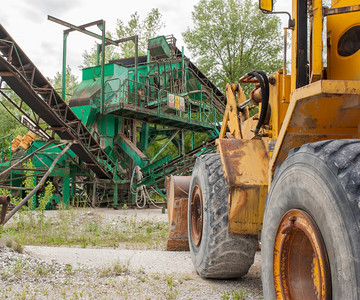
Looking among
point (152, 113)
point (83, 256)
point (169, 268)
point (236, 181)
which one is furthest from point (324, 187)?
point (152, 113)

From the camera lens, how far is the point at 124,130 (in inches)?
739

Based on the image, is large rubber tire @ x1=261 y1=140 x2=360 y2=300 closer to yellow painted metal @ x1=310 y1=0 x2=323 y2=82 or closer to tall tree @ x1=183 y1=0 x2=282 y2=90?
yellow painted metal @ x1=310 y1=0 x2=323 y2=82

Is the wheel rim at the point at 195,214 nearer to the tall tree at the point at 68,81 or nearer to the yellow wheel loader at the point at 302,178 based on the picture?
the yellow wheel loader at the point at 302,178

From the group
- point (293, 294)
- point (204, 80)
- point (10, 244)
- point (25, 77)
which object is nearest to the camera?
point (293, 294)

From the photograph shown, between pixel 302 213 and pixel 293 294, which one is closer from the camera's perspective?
pixel 302 213

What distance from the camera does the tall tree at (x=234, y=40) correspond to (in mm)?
31875

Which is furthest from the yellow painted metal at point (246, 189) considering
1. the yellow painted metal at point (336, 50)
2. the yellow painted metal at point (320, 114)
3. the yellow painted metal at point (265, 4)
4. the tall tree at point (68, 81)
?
the tall tree at point (68, 81)

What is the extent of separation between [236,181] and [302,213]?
145 centimetres

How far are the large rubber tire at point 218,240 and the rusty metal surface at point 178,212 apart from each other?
59.1 inches

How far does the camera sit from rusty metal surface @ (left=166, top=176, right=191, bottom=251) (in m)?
6.10

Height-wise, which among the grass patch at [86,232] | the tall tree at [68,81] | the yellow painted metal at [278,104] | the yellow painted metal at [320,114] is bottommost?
the grass patch at [86,232]

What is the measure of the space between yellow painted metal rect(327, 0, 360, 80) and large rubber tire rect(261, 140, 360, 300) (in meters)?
0.72

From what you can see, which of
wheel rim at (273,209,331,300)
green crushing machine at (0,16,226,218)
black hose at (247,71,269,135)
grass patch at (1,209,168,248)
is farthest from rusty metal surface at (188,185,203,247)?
green crushing machine at (0,16,226,218)

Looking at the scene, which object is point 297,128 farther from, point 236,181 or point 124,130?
point 124,130
